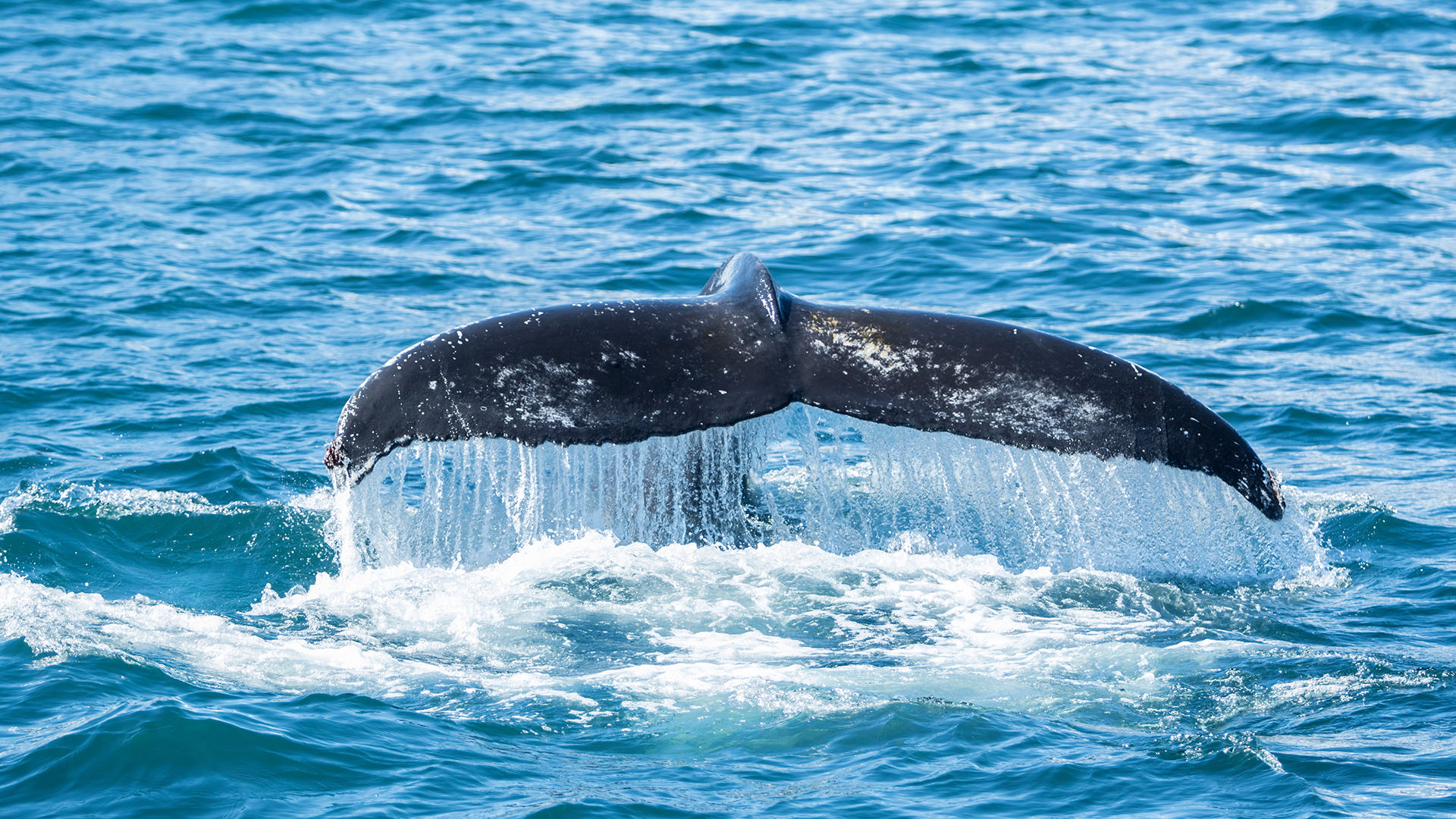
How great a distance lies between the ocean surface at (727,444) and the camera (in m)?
6.09

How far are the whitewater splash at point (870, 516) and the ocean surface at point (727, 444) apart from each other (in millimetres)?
40

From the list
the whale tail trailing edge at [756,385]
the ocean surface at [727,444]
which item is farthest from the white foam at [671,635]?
the whale tail trailing edge at [756,385]

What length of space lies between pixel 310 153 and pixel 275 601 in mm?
11245

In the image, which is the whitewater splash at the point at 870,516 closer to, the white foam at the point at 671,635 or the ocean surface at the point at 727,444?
the ocean surface at the point at 727,444

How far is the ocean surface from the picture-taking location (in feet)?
20.0

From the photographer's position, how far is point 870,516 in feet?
28.2

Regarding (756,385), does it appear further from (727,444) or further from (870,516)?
(870,516)

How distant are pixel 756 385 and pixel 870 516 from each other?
8.07ft

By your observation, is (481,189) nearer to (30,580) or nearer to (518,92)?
(518,92)

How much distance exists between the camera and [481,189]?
16844 millimetres

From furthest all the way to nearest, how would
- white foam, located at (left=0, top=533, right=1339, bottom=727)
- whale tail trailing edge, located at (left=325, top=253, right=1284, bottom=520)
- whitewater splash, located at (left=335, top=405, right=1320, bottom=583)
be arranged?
whitewater splash, located at (left=335, top=405, right=1320, bottom=583) < white foam, located at (left=0, top=533, right=1339, bottom=727) < whale tail trailing edge, located at (left=325, top=253, right=1284, bottom=520)

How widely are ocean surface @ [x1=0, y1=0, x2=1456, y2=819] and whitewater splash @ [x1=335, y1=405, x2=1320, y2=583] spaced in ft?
0.13

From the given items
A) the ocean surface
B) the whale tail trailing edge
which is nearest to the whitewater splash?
the ocean surface

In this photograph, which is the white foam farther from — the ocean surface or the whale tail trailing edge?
the whale tail trailing edge
